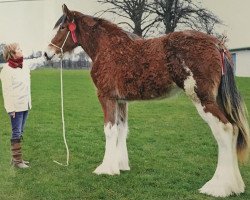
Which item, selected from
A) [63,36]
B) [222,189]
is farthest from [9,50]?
[222,189]

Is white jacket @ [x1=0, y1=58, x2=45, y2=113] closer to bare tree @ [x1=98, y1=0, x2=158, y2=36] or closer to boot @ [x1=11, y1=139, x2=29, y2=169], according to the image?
boot @ [x1=11, y1=139, x2=29, y2=169]

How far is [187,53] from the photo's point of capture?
11.2 feet

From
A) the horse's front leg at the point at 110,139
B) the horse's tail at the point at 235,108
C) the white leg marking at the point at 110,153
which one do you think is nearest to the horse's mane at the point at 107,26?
the horse's front leg at the point at 110,139

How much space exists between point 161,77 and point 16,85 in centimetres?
125

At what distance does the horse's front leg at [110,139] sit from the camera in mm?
3896

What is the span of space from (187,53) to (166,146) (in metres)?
1.84

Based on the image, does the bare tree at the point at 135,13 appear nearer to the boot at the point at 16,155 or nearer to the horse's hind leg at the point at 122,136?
the horse's hind leg at the point at 122,136

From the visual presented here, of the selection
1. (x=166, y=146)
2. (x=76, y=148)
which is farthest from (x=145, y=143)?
(x=76, y=148)

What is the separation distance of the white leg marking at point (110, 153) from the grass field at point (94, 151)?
8 cm

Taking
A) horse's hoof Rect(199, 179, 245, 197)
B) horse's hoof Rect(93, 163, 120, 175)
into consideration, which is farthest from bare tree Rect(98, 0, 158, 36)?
horse's hoof Rect(199, 179, 245, 197)

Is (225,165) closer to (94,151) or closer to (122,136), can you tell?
(122,136)

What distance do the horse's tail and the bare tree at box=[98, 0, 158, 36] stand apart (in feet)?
2.35

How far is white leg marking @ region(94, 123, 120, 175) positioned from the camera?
3.89 metres

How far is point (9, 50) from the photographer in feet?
12.9
